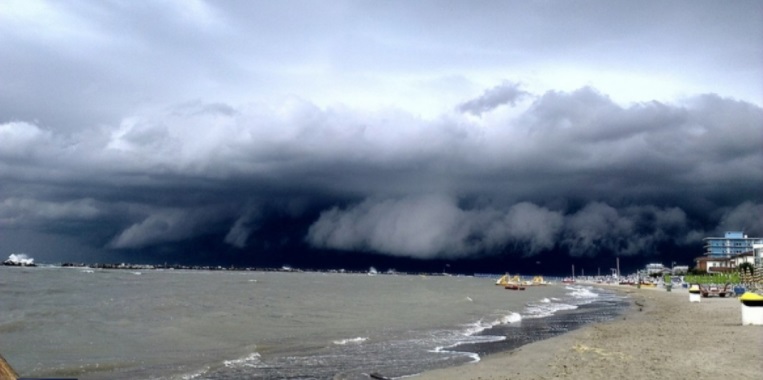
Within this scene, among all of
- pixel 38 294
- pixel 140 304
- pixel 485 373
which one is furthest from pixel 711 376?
pixel 38 294

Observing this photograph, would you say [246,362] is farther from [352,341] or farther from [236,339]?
[352,341]

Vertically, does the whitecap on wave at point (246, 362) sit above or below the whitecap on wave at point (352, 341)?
above

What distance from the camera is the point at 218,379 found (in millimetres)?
15211

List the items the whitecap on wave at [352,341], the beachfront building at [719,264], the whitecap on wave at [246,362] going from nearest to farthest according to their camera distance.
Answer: the whitecap on wave at [246,362] < the whitecap on wave at [352,341] < the beachfront building at [719,264]

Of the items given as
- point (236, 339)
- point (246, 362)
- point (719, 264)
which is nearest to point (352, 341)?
point (236, 339)

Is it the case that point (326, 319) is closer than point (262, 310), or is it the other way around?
point (326, 319)

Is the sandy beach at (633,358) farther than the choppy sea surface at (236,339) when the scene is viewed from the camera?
No

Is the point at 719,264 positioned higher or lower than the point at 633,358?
higher

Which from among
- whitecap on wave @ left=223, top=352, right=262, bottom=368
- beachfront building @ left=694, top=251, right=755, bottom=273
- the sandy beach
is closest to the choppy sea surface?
whitecap on wave @ left=223, top=352, right=262, bottom=368

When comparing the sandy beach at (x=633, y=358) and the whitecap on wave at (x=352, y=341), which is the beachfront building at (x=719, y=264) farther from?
the whitecap on wave at (x=352, y=341)

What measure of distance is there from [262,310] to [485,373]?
2399 centimetres

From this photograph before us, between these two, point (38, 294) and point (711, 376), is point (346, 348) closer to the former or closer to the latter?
point (711, 376)

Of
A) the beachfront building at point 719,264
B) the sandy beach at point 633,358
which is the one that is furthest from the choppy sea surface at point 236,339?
the beachfront building at point 719,264

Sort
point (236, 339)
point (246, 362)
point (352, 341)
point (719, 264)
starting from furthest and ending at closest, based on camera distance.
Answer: point (719, 264), point (236, 339), point (352, 341), point (246, 362)
